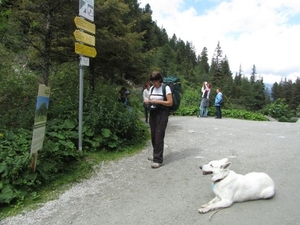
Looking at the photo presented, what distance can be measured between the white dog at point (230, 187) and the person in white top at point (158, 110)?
1707 mm

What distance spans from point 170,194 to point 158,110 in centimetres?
179

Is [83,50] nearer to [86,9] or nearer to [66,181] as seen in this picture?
[86,9]

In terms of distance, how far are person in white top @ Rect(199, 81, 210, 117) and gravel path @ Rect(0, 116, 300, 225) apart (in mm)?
8078

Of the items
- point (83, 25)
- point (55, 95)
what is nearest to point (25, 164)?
point (83, 25)

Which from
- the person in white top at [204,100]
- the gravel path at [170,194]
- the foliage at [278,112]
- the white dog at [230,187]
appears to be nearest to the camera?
the gravel path at [170,194]

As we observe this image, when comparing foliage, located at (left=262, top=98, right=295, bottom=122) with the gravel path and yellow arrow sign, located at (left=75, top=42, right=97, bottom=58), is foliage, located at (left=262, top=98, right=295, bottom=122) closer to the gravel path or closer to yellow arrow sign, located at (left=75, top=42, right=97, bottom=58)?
the gravel path

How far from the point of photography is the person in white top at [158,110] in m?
4.89

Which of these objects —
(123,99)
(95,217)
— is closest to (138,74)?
(123,99)

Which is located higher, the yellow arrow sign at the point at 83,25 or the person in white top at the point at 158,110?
the yellow arrow sign at the point at 83,25

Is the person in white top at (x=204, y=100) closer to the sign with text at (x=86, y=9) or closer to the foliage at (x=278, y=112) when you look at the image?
the foliage at (x=278, y=112)

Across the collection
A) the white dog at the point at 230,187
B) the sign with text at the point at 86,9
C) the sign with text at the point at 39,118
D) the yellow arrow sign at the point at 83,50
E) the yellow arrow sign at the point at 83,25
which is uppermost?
the sign with text at the point at 86,9

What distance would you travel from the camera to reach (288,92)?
235 ft

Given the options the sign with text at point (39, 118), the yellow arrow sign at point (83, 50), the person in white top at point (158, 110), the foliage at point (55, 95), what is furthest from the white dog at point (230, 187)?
the yellow arrow sign at point (83, 50)

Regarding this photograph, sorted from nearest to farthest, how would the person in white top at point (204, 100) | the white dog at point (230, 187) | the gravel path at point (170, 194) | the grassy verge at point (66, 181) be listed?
the gravel path at point (170, 194) → the white dog at point (230, 187) → the grassy verge at point (66, 181) → the person in white top at point (204, 100)
